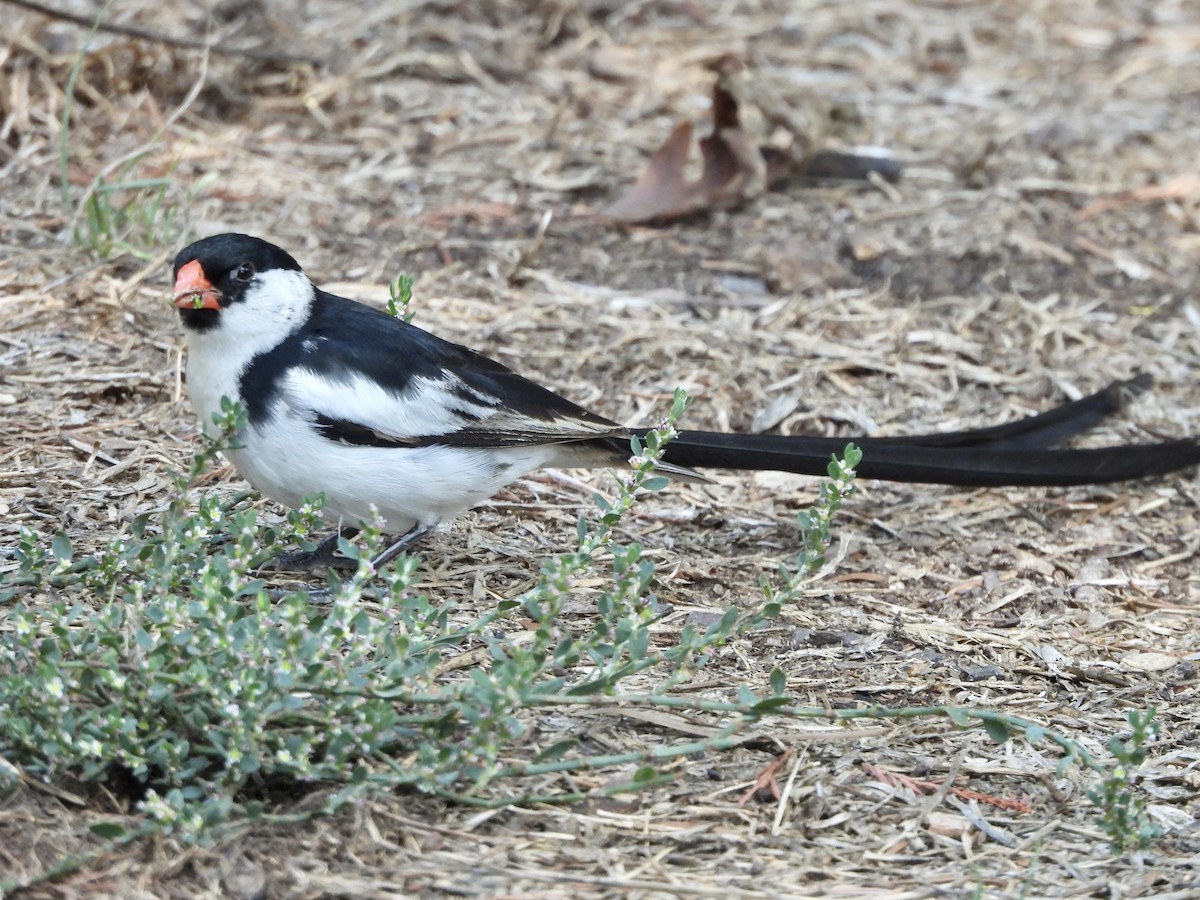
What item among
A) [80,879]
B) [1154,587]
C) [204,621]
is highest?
[204,621]

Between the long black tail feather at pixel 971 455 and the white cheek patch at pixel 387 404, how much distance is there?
25.1 inches

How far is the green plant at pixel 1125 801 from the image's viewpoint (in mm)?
2773

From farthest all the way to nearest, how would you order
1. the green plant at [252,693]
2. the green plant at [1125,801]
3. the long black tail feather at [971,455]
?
1. the long black tail feather at [971,455]
2. the green plant at [1125,801]
3. the green plant at [252,693]

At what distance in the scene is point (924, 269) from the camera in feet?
19.6

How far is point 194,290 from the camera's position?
3.71 metres

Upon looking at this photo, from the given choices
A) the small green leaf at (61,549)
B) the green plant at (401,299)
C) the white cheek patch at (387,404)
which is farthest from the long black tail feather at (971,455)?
the small green leaf at (61,549)

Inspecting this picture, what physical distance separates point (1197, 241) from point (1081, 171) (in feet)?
2.22

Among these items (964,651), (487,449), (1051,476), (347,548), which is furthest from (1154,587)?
(347,548)

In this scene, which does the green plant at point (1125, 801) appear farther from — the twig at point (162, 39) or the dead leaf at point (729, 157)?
the twig at point (162, 39)

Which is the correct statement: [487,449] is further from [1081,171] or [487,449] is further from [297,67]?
[1081,171]

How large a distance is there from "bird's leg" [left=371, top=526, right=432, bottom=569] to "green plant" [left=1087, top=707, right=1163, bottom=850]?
1894mm

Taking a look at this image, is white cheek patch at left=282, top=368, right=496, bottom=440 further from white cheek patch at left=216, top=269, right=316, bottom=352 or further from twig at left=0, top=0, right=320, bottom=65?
twig at left=0, top=0, right=320, bottom=65

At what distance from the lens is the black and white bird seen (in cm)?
368

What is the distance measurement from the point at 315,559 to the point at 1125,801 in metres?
2.19
